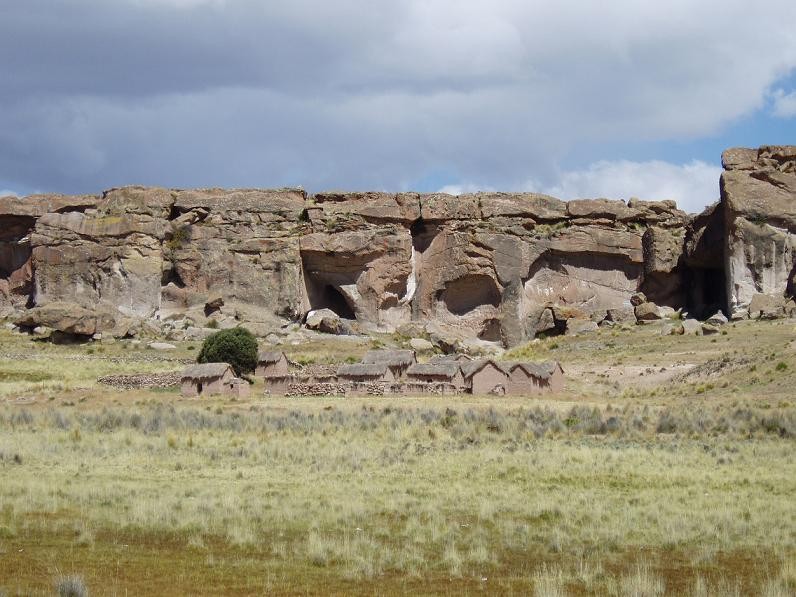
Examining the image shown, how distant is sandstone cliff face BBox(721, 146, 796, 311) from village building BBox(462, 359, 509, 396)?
25.7m

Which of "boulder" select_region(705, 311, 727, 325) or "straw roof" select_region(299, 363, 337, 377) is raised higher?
"boulder" select_region(705, 311, 727, 325)

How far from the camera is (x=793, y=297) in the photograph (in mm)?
65938

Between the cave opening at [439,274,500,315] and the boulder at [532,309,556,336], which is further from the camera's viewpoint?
the cave opening at [439,274,500,315]

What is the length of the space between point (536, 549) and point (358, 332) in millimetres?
57389

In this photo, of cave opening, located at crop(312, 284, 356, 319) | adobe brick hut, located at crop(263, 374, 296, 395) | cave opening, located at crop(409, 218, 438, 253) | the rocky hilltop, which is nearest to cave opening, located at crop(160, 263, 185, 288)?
the rocky hilltop

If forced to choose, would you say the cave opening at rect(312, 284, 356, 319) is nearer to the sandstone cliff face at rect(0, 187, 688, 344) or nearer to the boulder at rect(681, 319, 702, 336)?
the sandstone cliff face at rect(0, 187, 688, 344)

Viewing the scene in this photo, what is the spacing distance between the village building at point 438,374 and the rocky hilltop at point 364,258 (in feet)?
81.0


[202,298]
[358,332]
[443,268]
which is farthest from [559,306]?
[202,298]

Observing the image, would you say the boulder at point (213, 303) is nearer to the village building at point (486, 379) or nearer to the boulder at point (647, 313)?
the boulder at point (647, 313)

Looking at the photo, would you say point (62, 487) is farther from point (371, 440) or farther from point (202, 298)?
point (202, 298)

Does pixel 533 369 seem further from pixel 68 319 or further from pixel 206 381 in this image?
pixel 68 319

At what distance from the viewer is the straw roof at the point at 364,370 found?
47.8 meters

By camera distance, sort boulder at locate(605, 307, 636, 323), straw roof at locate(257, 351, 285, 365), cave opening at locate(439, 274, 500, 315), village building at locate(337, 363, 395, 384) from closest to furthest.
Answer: village building at locate(337, 363, 395, 384) < straw roof at locate(257, 351, 285, 365) < boulder at locate(605, 307, 636, 323) < cave opening at locate(439, 274, 500, 315)

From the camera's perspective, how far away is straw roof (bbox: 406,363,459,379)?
156 ft
